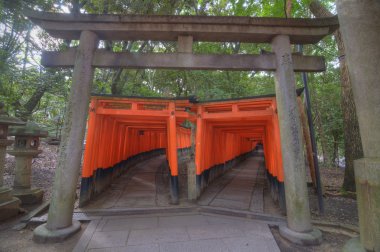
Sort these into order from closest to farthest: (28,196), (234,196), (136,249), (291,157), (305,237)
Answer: (136,249) < (305,237) < (291,157) < (28,196) < (234,196)

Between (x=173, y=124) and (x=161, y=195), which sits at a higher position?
(x=173, y=124)

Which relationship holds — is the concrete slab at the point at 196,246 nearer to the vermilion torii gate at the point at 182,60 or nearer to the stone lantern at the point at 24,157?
the vermilion torii gate at the point at 182,60

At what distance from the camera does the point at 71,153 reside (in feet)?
12.8

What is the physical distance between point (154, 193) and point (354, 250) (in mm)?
5824

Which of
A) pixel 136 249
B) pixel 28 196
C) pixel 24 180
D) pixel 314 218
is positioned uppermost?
pixel 24 180

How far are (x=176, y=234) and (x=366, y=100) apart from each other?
375cm

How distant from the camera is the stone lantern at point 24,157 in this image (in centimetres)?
Result: 569

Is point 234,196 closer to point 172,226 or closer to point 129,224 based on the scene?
point 172,226

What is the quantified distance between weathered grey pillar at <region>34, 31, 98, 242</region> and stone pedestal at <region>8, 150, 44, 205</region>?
243cm

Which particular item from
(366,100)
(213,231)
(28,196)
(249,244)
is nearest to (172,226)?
(213,231)

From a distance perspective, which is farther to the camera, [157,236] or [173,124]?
[173,124]

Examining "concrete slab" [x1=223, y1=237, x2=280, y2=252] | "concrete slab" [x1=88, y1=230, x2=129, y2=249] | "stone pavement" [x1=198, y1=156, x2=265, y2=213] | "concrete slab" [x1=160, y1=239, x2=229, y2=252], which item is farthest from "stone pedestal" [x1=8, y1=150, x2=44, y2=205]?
"concrete slab" [x1=223, y1=237, x2=280, y2=252]

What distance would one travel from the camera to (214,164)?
9234 mm

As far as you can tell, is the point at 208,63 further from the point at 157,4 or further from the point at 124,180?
the point at 124,180
